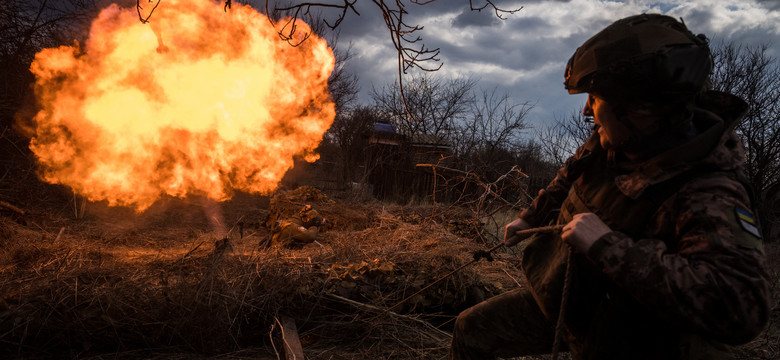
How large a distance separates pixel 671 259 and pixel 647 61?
740mm

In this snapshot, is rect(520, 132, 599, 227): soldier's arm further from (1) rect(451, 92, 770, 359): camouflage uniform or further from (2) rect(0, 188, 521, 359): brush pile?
(2) rect(0, 188, 521, 359): brush pile

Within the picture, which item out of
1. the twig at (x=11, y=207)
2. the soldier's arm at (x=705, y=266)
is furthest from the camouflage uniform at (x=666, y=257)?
the twig at (x=11, y=207)

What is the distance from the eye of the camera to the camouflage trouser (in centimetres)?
211

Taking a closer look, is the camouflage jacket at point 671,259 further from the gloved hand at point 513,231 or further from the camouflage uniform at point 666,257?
the gloved hand at point 513,231

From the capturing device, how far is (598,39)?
1.62m

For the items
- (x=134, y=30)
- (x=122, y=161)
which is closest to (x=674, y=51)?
(x=134, y=30)

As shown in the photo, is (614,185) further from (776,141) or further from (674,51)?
(776,141)

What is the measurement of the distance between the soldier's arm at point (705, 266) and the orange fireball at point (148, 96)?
9.37m

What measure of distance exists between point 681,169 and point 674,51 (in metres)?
0.45

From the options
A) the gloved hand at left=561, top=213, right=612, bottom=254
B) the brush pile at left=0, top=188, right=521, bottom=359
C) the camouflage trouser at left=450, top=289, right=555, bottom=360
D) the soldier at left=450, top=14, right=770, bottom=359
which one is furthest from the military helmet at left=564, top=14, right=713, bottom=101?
the brush pile at left=0, top=188, right=521, bottom=359

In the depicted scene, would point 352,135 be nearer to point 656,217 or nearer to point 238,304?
point 238,304

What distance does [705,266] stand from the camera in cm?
122

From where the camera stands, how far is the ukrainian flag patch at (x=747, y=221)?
127cm

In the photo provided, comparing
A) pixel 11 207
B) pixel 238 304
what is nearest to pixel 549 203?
pixel 238 304
